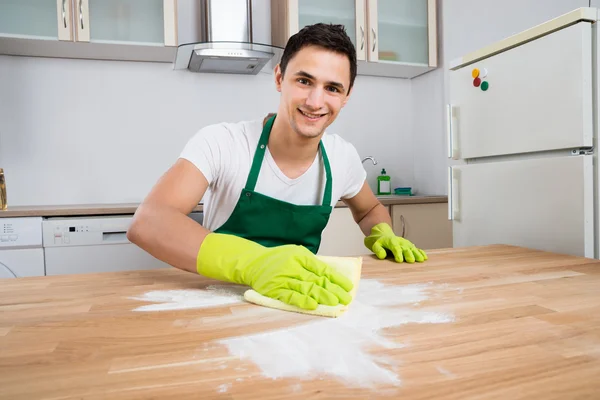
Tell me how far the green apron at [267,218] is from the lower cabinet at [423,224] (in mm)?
1328

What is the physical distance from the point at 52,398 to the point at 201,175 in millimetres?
847

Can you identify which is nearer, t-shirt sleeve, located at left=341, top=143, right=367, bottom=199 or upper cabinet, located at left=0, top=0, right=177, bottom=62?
t-shirt sleeve, located at left=341, top=143, right=367, bottom=199

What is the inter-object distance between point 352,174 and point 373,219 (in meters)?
0.17

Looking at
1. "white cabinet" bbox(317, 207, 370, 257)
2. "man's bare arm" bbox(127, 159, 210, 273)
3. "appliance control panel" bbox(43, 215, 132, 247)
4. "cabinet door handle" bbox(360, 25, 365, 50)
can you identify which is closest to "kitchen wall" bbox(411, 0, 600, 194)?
"cabinet door handle" bbox(360, 25, 365, 50)

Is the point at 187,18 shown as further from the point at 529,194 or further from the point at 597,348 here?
the point at 597,348

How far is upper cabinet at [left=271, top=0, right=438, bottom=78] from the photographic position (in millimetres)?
2715

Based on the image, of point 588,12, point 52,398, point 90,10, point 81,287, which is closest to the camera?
point 52,398

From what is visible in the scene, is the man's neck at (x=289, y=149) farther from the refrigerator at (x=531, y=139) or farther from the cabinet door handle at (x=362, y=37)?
the cabinet door handle at (x=362, y=37)

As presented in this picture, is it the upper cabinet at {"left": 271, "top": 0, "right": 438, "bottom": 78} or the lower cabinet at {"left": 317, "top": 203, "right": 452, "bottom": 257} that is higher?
the upper cabinet at {"left": 271, "top": 0, "right": 438, "bottom": 78}

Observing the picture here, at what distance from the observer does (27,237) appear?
2.12m

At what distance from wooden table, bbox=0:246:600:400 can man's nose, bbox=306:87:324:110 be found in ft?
1.75

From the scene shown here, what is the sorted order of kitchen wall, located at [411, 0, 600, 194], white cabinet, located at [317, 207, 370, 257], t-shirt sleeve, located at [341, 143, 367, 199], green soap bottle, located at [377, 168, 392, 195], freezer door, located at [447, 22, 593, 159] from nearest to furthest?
freezer door, located at [447, 22, 593, 159] → t-shirt sleeve, located at [341, 143, 367, 199] → kitchen wall, located at [411, 0, 600, 194] → white cabinet, located at [317, 207, 370, 257] → green soap bottle, located at [377, 168, 392, 195]

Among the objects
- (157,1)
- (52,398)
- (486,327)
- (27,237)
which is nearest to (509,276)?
(486,327)

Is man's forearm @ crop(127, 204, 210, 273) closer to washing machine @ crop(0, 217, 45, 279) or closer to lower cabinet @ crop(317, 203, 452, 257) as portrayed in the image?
washing machine @ crop(0, 217, 45, 279)
